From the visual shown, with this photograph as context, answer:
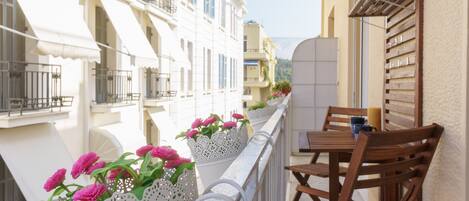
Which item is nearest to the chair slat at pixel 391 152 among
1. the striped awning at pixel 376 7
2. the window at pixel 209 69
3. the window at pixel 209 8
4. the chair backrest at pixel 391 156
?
the chair backrest at pixel 391 156

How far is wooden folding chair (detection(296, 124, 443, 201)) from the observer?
79.0 inches

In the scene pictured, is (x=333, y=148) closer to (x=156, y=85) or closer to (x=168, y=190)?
(x=168, y=190)

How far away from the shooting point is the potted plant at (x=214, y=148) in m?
2.41

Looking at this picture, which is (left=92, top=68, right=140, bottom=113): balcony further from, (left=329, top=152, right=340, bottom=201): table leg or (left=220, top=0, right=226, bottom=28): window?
(left=220, top=0, right=226, bottom=28): window

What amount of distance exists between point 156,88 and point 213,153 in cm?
1338

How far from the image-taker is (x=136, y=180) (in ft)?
4.31

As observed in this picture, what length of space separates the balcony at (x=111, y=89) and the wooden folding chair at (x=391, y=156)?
9437 mm

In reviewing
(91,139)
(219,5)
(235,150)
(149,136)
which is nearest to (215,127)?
(235,150)

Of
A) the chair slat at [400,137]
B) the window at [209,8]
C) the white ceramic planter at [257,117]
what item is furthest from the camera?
the window at [209,8]

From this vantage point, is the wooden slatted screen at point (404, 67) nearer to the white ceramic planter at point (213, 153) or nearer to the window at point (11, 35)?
the white ceramic planter at point (213, 153)

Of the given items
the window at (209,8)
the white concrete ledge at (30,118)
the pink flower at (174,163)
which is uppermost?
the window at (209,8)

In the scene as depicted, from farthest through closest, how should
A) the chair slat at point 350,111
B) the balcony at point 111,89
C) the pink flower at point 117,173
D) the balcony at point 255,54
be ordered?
1. the balcony at point 255,54
2. the balcony at point 111,89
3. the chair slat at point 350,111
4. the pink flower at point 117,173

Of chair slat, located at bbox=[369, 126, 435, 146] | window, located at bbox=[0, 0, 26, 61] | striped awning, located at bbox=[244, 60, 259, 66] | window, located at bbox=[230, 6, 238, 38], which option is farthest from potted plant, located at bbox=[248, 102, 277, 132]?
striped awning, located at bbox=[244, 60, 259, 66]

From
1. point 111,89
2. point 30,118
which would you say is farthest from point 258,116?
point 111,89
